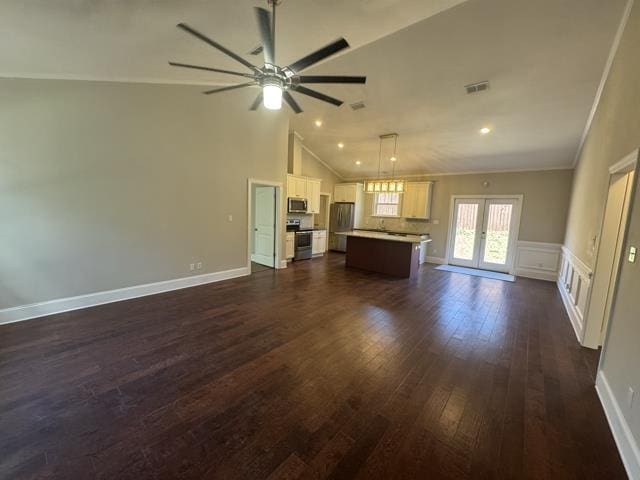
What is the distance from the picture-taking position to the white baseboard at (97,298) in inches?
129

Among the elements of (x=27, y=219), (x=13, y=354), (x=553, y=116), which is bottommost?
(x=13, y=354)

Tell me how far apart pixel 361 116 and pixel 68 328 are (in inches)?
228

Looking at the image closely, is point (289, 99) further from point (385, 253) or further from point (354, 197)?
point (354, 197)

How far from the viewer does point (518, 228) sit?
667 cm

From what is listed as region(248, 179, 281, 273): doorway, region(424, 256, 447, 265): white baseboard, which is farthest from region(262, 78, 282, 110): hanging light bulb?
region(424, 256, 447, 265): white baseboard

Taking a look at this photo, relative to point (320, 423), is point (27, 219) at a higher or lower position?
higher

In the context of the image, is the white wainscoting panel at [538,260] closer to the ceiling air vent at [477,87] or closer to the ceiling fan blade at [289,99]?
the ceiling air vent at [477,87]

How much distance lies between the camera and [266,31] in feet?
6.03

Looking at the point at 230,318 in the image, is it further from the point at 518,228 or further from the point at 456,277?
the point at 518,228

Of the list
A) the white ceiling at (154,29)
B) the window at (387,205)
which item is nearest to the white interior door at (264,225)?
the white ceiling at (154,29)

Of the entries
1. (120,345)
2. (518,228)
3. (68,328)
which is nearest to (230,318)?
(120,345)

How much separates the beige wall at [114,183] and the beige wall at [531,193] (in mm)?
5633

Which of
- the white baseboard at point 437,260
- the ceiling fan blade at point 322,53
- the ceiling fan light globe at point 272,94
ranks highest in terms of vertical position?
the ceiling fan blade at point 322,53

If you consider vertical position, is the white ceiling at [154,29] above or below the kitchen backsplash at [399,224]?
above
